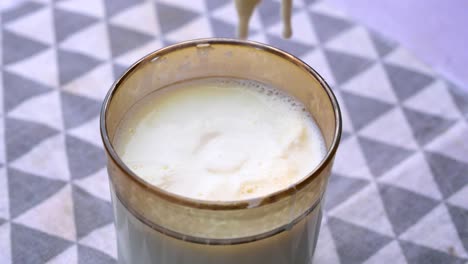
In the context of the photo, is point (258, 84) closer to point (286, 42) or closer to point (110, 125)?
point (110, 125)

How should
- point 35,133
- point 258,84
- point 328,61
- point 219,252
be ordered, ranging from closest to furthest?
point 219,252, point 258,84, point 35,133, point 328,61

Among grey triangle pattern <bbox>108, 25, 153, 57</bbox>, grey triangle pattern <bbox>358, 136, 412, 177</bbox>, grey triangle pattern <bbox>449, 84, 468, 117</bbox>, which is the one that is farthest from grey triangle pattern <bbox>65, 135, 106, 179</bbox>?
grey triangle pattern <bbox>449, 84, 468, 117</bbox>

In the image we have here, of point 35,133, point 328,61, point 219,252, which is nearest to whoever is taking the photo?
point 219,252

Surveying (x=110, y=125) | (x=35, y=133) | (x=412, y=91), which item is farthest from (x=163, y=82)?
(x=412, y=91)

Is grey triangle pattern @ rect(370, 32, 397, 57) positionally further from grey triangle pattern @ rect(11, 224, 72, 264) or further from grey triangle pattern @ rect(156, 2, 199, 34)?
grey triangle pattern @ rect(11, 224, 72, 264)

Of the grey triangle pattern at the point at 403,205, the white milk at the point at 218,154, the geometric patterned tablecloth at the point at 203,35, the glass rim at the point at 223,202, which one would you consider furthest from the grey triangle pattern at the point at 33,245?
the grey triangle pattern at the point at 403,205

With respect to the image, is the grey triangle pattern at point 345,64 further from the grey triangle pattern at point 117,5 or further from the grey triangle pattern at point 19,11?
the grey triangle pattern at point 19,11

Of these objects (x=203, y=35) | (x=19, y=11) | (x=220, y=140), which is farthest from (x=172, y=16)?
(x=220, y=140)
